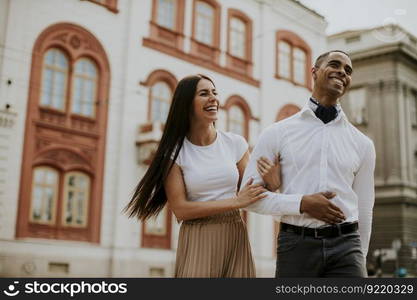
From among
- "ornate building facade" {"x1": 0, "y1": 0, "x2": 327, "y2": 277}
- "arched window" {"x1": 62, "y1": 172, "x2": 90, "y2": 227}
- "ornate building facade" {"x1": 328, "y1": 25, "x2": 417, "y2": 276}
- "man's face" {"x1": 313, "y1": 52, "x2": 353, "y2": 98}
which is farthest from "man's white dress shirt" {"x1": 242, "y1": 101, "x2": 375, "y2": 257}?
"ornate building facade" {"x1": 328, "y1": 25, "x2": 417, "y2": 276}

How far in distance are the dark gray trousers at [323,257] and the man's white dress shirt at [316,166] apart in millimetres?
97

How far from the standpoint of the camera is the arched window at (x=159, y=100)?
17.0 meters

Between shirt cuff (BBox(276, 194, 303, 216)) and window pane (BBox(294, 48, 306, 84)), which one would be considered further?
window pane (BBox(294, 48, 306, 84))

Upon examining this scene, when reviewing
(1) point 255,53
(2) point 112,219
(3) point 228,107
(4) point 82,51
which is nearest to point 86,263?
(2) point 112,219

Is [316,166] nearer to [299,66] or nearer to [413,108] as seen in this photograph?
[299,66]

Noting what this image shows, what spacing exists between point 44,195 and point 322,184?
12131 mm

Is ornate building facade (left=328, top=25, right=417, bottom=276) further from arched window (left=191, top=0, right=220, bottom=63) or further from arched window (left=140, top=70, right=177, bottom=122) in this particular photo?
arched window (left=140, top=70, right=177, bottom=122)

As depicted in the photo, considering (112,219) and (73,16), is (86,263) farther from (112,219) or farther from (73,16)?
(73,16)

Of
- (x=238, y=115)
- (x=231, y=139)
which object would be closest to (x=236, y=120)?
(x=238, y=115)

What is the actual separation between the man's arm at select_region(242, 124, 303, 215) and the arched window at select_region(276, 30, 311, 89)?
727 inches

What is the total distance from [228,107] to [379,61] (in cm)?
1480

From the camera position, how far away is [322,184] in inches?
117

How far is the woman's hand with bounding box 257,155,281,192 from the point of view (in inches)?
119

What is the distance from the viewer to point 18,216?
533 inches
